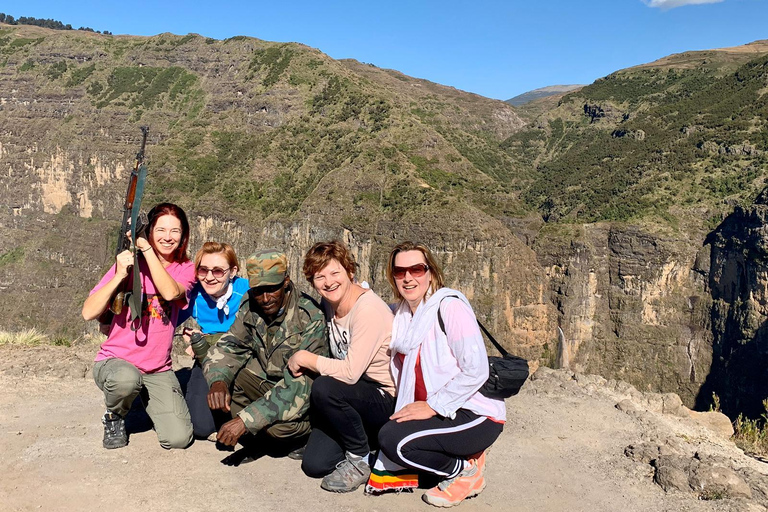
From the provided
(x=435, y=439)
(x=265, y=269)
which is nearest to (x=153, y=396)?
(x=265, y=269)

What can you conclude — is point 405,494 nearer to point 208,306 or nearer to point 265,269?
point 265,269

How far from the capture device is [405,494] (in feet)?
22.3

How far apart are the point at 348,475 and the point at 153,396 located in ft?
8.70

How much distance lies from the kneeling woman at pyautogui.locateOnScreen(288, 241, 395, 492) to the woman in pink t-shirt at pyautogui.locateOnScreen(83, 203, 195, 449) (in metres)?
1.82

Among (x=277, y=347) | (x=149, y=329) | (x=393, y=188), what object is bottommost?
(x=277, y=347)

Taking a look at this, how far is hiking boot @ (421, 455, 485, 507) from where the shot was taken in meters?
6.54

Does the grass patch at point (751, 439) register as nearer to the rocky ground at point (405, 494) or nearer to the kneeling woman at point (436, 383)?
the rocky ground at point (405, 494)

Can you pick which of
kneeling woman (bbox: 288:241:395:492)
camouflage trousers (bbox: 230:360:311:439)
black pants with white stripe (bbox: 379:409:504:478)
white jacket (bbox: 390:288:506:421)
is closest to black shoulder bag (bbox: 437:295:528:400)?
white jacket (bbox: 390:288:506:421)

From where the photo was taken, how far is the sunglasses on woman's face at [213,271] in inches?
306

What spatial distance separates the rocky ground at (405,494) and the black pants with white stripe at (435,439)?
21.3 inches

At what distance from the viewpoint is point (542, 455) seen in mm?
8648

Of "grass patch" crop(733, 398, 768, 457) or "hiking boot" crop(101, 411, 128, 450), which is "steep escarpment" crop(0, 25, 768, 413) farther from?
"hiking boot" crop(101, 411, 128, 450)

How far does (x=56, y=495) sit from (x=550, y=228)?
7962 centimetres

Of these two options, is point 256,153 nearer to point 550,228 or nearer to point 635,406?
point 550,228
